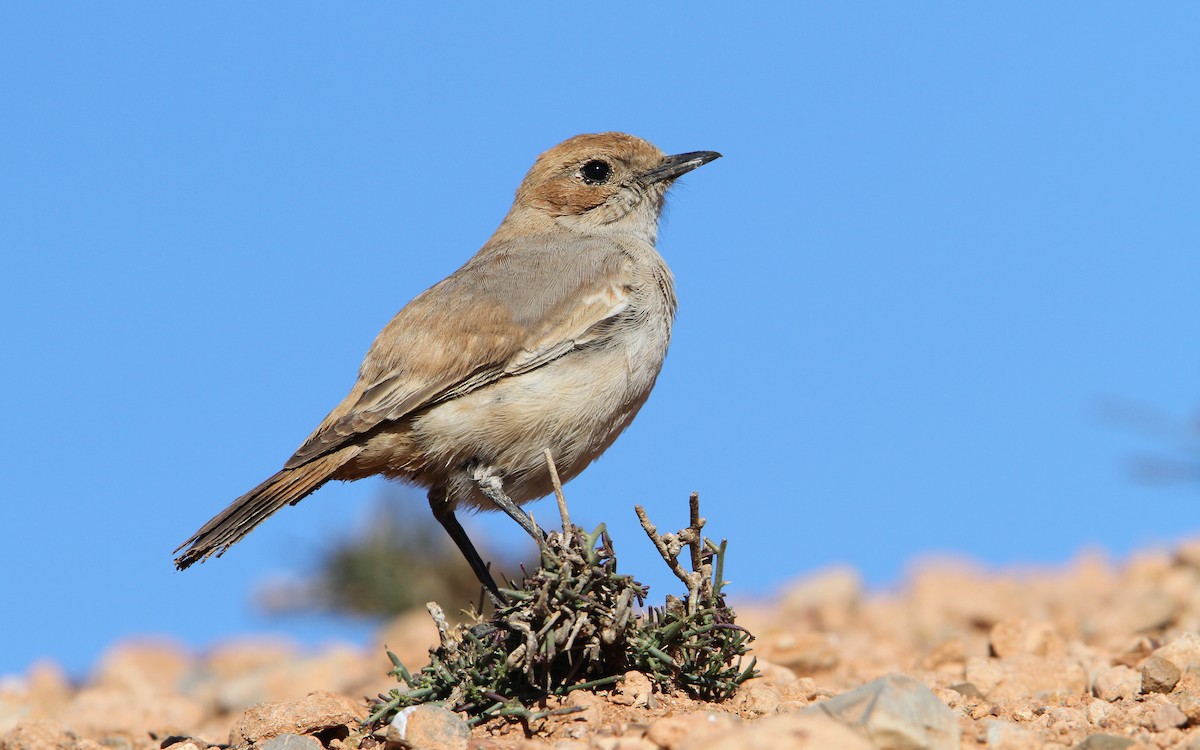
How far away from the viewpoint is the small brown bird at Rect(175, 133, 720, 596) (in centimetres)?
672

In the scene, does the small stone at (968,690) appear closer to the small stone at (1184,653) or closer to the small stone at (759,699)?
the small stone at (1184,653)

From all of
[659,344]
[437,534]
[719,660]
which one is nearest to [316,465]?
[659,344]

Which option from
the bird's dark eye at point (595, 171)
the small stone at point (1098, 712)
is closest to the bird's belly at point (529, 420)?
the bird's dark eye at point (595, 171)

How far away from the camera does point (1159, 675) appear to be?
5277mm

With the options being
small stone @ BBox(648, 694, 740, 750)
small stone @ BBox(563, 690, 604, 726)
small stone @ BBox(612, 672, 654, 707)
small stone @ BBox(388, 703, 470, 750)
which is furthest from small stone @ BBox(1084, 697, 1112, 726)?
small stone @ BBox(388, 703, 470, 750)

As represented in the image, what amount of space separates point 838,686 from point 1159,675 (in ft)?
5.39

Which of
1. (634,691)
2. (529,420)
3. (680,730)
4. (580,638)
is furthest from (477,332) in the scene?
(680,730)

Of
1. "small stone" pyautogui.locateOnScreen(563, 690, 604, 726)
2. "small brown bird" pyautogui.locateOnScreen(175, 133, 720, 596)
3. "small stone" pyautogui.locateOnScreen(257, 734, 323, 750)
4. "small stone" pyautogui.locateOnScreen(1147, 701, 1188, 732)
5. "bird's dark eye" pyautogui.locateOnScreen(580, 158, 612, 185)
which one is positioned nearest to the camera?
"small stone" pyautogui.locateOnScreen(1147, 701, 1188, 732)

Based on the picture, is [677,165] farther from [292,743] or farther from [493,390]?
[292,743]

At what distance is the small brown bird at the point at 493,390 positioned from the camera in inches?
265

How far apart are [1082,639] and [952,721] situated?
3745 mm

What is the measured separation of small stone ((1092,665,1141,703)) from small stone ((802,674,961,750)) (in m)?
1.57

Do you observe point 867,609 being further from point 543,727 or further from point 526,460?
point 543,727

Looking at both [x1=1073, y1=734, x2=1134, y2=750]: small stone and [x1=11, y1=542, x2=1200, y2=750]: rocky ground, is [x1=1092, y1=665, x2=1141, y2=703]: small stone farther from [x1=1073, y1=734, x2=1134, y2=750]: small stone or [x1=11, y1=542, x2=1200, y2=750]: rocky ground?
[x1=1073, y1=734, x2=1134, y2=750]: small stone
